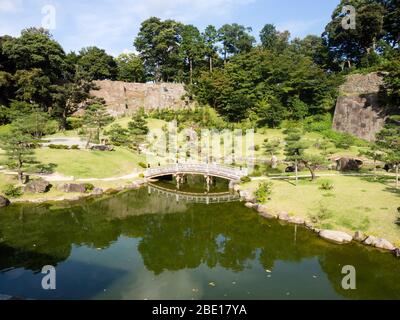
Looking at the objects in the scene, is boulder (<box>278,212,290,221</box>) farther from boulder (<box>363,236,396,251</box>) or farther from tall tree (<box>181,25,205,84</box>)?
tall tree (<box>181,25,205,84</box>)

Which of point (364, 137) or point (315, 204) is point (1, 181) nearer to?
point (315, 204)

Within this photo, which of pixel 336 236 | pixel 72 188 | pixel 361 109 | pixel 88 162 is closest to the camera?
pixel 336 236

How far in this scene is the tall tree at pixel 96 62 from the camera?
6362 centimetres

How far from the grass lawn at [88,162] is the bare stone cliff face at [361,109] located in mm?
30120

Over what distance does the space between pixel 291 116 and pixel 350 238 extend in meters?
36.9

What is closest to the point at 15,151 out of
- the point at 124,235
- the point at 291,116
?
the point at 124,235

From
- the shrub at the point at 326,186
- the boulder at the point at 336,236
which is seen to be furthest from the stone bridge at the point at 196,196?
the boulder at the point at 336,236

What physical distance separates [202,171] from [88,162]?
12323 mm

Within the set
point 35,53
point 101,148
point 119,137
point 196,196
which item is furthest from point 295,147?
point 35,53

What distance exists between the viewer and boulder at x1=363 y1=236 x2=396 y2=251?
18.7 metres

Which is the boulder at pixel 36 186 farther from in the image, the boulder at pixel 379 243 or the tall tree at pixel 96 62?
the tall tree at pixel 96 62

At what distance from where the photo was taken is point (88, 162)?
35.7 m

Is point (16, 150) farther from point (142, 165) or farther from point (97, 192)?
point (142, 165)
